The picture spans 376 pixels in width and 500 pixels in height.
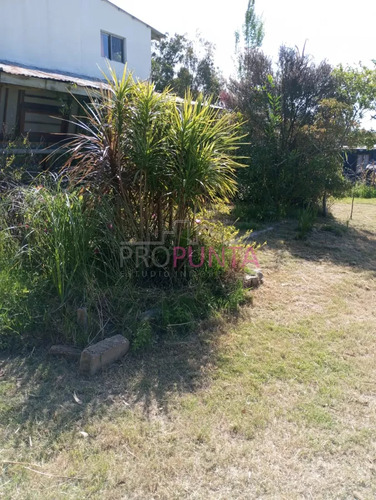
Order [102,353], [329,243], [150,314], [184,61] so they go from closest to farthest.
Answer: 1. [102,353]
2. [150,314]
3. [329,243]
4. [184,61]

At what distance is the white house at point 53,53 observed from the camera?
9.34 metres

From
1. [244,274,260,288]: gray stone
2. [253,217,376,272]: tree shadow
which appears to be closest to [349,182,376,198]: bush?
[253,217,376,272]: tree shadow

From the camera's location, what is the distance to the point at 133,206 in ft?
15.0

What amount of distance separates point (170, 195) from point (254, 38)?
3097cm

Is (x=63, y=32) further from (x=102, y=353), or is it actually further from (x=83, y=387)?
Answer: (x=83, y=387)

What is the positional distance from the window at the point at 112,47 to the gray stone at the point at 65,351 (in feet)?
41.8

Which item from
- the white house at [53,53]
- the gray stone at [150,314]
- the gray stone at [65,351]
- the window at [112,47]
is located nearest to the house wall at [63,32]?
the white house at [53,53]

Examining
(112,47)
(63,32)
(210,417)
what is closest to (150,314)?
(210,417)

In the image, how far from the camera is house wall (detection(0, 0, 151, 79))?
10.9 m

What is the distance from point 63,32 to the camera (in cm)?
1228

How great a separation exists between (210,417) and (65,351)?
138 centimetres

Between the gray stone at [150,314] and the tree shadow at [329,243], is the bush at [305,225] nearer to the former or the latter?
the tree shadow at [329,243]

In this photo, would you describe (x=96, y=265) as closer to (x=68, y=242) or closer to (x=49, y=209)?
(x=68, y=242)

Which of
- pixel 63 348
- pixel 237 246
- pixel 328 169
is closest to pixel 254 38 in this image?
pixel 328 169
